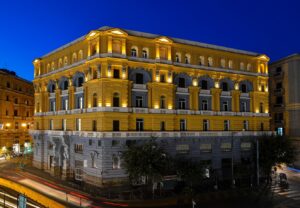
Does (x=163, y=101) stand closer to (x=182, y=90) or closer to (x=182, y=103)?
(x=182, y=103)

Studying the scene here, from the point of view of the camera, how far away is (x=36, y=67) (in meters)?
73.9

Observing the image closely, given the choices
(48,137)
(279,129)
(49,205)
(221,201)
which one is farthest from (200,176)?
(279,129)

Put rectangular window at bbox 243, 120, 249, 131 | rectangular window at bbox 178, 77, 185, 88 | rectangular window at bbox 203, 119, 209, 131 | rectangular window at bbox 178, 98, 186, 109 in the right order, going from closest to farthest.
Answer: rectangular window at bbox 178, 98, 186, 109
rectangular window at bbox 178, 77, 185, 88
rectangular window at bbox 203, 119, 209, 131
rectangular window at bbox 243, 120, 249, 131

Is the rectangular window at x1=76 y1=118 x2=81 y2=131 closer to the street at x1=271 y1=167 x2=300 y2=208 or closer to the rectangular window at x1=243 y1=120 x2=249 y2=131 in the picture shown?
the rectangular window at x1=243 y1=120 x2=249 y2=131

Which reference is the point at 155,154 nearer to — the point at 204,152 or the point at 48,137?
the point at 204,152

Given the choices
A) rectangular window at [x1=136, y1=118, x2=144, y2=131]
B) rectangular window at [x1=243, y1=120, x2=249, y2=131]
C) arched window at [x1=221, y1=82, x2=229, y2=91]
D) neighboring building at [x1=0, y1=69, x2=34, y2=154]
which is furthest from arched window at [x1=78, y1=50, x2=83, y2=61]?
neighboring building at [x1=0, y1=69, x2=34, y2=154]

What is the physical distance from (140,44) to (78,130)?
1986 cm

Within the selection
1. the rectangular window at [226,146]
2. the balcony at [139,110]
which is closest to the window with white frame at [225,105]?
the rectangular window at [226,146]

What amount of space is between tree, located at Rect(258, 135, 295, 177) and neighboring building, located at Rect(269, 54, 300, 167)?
18.4m

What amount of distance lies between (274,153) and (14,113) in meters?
78.2

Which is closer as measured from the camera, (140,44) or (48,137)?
(140,44)

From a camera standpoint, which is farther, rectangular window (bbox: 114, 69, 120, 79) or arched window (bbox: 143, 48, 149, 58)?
arched window (bbox: 143, 48, 149, 58)

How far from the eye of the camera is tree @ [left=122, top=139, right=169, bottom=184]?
148 ft

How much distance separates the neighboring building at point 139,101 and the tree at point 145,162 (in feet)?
13.8
